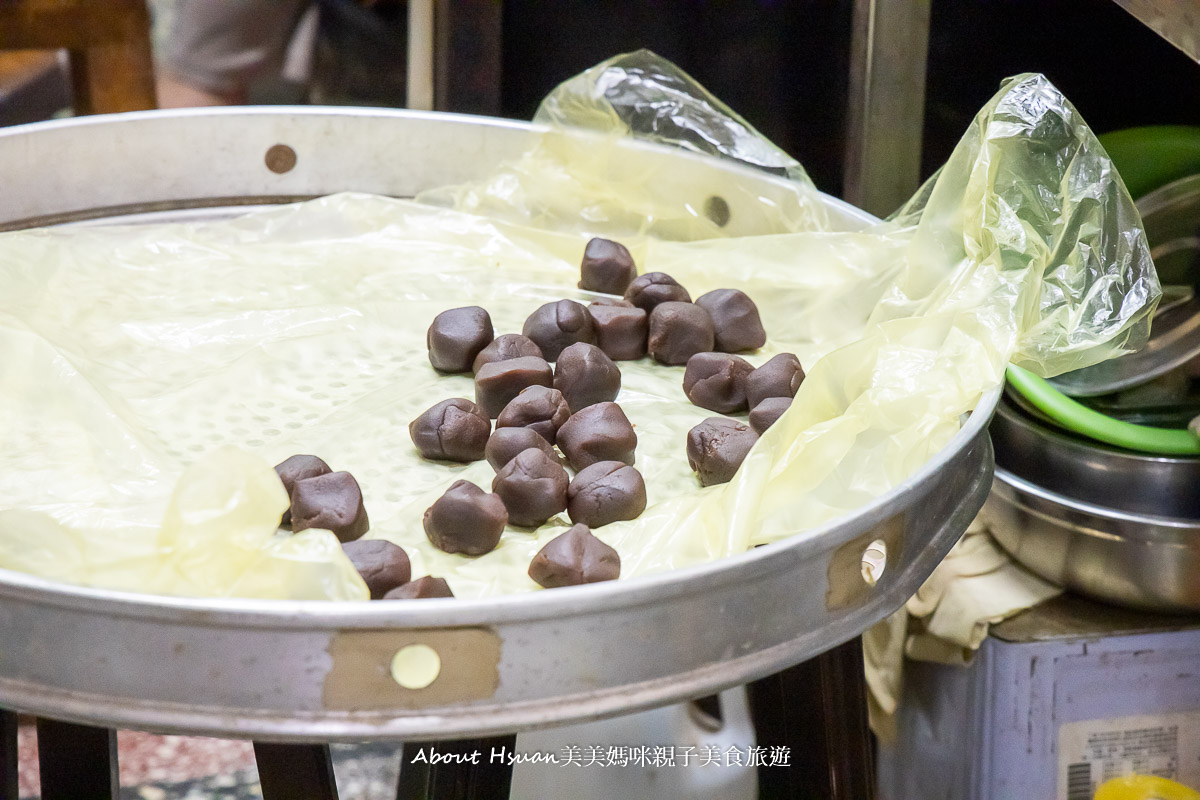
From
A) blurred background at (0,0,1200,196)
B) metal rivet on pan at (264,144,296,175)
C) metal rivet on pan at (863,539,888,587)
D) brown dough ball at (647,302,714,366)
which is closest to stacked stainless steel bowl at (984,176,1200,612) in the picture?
blurred background at (0,0,1200,196)

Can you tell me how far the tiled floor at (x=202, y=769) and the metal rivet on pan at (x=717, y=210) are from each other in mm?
1044

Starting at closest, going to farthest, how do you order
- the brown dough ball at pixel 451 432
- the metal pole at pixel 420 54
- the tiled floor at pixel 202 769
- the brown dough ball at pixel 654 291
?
the brown dough ball at pixel 451 432, the brown dough ball at pixel 654 291, the metal pole at pixel 420 54, the tiled floor at pixel 202 769

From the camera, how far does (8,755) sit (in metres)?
0.95

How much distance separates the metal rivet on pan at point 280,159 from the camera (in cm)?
142

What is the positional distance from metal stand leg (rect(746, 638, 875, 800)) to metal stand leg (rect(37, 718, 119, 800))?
0.54 m

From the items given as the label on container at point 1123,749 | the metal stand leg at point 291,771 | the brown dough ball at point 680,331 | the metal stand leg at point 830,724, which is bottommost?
the label on container at point 1123,749

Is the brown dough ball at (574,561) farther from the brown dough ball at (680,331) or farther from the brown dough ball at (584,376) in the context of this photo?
the brown dough ball at (680,331)

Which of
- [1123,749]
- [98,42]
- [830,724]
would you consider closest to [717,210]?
[830,724]

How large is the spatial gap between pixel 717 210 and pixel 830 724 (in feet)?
2.11

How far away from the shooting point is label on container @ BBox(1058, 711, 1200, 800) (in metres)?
1.41

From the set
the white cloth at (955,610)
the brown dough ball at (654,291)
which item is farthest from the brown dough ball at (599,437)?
the white cloth at (955,610)

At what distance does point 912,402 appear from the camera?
84cm

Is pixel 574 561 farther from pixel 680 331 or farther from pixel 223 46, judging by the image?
pixel 223 46

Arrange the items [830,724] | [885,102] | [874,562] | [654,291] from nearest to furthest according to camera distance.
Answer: [874,562] → [830,724] → [654,291] → [885,102]
